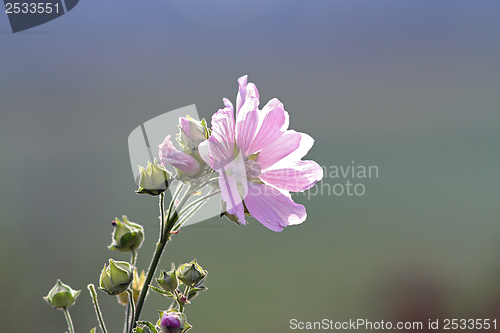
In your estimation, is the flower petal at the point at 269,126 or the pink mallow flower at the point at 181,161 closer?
the pink mallow flower at the point at 181,161

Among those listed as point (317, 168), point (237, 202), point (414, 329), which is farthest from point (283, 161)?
point (414, 329)

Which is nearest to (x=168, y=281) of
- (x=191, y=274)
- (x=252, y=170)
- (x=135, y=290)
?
(x=191, y=274)

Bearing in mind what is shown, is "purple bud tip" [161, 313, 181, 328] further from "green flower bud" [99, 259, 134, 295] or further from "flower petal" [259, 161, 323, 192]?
"flower petal" [259, 161, 323, 192]

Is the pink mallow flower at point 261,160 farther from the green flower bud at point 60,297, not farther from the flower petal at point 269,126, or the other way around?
the green flower bud at point 60,297

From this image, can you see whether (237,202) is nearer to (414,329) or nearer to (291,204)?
(291,204)

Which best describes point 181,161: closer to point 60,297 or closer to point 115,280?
point 115,280

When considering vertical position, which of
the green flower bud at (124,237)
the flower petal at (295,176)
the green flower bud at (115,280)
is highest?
the flower petal at (295,176)

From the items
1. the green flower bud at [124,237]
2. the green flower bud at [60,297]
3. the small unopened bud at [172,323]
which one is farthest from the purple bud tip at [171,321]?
the green flower bud at [60,297]

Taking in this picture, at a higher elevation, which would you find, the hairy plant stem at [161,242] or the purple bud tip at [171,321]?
the hairy plant stem at [161,242]
